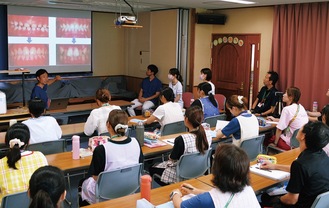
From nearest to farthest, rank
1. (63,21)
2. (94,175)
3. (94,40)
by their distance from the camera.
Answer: (94,175)
(63,21)
(94,40)

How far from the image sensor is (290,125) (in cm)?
485

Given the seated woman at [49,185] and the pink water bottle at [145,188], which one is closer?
the seated woman at [49,185]

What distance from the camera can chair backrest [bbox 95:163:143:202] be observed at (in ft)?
A: 9.58

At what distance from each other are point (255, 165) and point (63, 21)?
21.2ft

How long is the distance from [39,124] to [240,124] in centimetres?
215

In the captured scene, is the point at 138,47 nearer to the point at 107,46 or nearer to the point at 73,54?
the point at 107,46

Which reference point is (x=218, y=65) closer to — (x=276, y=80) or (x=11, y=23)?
(x=276, y=80)

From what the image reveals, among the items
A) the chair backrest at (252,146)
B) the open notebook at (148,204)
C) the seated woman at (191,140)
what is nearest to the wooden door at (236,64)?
the chair backrest at (252,146)

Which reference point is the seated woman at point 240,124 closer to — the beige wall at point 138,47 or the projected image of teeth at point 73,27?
the beige wall at point 138,47

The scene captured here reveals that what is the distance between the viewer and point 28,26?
7.98m

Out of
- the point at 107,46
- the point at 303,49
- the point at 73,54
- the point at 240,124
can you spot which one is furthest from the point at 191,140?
the point at 107,46

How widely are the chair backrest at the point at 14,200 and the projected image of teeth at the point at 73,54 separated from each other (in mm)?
6498

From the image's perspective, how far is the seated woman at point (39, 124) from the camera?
3.77m

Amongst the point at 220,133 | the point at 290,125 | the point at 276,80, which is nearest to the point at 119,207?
the point at 220,133
